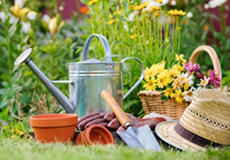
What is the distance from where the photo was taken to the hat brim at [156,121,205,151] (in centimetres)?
162

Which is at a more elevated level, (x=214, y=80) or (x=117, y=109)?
(x=214, y=80)

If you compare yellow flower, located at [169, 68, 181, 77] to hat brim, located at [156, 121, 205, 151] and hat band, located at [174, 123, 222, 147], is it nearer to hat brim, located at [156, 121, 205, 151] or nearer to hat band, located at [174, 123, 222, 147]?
hat brim, located at [156, 121, 205, 151]

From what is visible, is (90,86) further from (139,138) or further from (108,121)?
(139,138)

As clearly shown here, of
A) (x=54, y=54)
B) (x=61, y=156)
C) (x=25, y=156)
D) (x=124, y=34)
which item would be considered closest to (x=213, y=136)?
(x=61, y=156)

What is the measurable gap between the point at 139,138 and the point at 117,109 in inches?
11.1

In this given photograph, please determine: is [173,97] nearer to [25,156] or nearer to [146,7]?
[146,7]

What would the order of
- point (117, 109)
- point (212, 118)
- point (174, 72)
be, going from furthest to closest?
1. point (174, 72)
2. point (117, 109)
3. point (212, 118)

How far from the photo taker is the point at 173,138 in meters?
1.72

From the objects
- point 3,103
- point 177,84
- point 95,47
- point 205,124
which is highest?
point 95,47

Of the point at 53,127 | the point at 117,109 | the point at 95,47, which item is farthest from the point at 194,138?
the point at 95,47

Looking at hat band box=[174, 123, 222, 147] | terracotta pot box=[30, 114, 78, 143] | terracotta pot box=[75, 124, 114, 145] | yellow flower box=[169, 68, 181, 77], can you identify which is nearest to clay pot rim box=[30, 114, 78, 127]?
terracotta pot box=[30, 114, 78, 143]

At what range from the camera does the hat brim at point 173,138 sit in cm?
162

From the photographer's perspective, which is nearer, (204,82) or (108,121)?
(108,121)

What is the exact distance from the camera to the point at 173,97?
2252 mm
